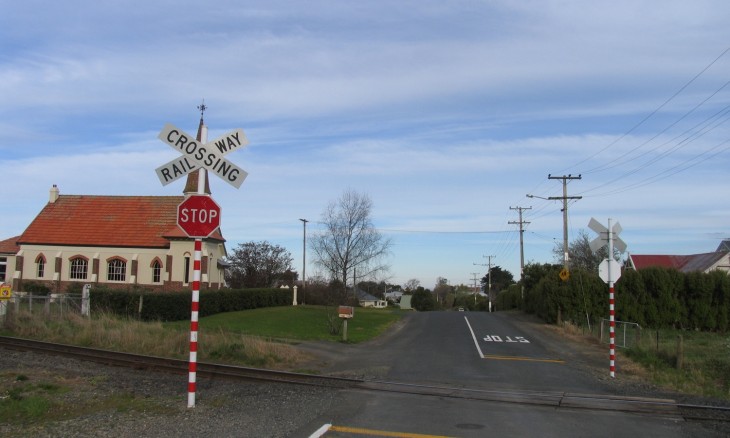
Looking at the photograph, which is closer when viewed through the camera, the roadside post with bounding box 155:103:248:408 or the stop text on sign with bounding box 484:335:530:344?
the roadside post with bounding box 155:103:248:408

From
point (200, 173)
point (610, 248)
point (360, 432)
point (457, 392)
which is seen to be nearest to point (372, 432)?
point (360, 432)

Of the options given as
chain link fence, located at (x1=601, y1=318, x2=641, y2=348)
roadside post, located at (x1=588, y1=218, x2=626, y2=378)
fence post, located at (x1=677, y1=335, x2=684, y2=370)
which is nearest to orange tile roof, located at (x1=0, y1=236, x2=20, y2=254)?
chain link fence, located at (x1=601, y1=318, x2=641, y2=348)

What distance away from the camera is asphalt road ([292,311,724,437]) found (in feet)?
25.8

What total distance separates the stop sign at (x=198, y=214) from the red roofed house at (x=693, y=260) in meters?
57.3

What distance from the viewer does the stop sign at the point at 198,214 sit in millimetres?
8961

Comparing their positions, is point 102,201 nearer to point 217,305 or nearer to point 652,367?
point 217,305

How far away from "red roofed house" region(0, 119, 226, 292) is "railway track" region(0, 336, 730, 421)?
Result: 127ft

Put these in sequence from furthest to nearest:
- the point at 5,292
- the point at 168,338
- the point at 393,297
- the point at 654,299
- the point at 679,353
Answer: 1. the point at 393,297
2. the point at 654,299
3. the point at 5,292
4. the point at 168,338
5. the point at 679,353

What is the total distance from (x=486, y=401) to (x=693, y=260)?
72.1 m

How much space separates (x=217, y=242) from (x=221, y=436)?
168 ft

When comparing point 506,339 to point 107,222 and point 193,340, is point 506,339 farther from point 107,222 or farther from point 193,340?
point 107,222

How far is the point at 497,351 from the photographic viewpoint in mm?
19172

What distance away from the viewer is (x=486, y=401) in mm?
9906

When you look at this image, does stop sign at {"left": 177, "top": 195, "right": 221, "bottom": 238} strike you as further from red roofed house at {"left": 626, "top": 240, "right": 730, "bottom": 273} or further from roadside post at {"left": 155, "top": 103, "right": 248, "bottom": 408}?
red roofed house at {"left": 626, "top": 240, "right": 730, "bottom": 273}
